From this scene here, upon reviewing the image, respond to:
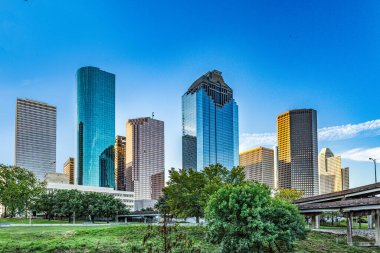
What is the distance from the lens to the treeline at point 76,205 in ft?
301

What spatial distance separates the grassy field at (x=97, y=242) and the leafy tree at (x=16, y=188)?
4019cm

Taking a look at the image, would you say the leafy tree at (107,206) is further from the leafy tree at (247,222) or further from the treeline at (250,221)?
the leafy tree at (247,222)

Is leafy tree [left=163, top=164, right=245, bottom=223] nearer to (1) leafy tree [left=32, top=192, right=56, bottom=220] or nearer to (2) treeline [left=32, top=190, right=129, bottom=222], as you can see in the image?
(2) treeline [left=32, top=190, right=129, bottom=222]

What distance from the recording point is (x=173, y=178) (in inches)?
2357

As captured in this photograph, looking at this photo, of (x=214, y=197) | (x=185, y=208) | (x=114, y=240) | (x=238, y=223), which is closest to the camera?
(x=238, y=223)

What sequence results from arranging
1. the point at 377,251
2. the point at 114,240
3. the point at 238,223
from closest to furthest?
1. the point at 238,223
2. the point at 114,240
3. the point at 377,251

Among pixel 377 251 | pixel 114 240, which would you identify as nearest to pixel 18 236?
pixel 114 240

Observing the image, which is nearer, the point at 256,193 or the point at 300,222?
the point at 256,193

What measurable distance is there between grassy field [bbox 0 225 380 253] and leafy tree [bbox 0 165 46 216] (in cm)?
4019

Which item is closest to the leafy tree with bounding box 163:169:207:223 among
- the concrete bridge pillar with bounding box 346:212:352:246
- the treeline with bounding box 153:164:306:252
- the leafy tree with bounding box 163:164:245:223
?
→ the leafy tree with bounding box 163:164:245:223

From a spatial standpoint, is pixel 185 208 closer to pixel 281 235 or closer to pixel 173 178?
pixel 173 178

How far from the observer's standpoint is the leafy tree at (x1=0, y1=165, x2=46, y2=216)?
78.4 metres

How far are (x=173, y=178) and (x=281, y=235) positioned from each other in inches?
1114

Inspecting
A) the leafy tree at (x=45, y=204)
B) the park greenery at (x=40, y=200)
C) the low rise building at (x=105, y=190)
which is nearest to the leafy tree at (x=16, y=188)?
the park greenery at (x=40, y=200)
